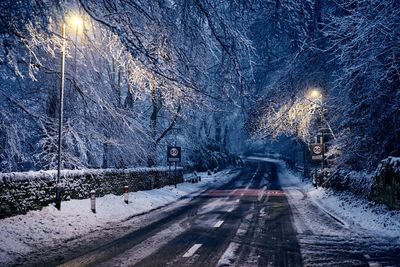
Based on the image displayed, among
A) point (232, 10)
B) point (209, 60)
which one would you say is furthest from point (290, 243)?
point (232, 10)

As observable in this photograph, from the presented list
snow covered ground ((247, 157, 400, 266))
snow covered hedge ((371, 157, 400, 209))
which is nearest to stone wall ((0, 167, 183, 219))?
snow covered ground ((247, 157, 400, 266))

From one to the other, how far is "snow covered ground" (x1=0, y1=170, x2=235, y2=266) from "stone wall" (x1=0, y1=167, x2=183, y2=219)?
12.8 inches

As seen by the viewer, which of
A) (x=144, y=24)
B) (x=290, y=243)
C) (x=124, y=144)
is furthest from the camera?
(x=124, y=144)

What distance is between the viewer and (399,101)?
15.7m

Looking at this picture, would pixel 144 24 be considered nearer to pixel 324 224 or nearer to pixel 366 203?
pixel 324 224

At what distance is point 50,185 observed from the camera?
1518cm

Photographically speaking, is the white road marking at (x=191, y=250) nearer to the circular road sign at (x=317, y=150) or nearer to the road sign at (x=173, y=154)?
the circular road sign at (x=317, y=150)

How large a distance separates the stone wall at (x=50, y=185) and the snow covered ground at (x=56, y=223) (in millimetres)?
326

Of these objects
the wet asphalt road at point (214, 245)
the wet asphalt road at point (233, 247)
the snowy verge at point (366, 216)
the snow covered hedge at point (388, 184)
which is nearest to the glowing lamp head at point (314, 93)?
the snowy verge at point (366, 216)

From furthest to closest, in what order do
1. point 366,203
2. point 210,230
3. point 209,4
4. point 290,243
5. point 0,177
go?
point 366,203
point 210,230
point 0,177
point 290,243
point 209,4

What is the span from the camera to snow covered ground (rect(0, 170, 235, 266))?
33.9 feet

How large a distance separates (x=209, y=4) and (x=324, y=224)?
33.2ft

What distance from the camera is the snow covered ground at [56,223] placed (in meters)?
10.3

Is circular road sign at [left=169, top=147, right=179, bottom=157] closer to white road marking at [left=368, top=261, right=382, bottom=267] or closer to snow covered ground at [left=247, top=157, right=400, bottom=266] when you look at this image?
snow covered ground at [left=247, top=157, right=400, bottom=266]
